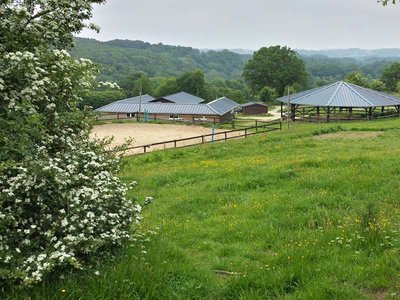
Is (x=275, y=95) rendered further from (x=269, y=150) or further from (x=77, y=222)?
(x=77, y=222)

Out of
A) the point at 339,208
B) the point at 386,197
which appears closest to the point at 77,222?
the point at 339,208

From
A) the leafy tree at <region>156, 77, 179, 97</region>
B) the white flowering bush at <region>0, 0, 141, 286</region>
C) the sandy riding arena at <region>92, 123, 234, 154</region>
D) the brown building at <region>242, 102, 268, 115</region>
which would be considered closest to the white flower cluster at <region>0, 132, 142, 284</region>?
the white flowering bush at <region>0, 0, 141, 286</region>

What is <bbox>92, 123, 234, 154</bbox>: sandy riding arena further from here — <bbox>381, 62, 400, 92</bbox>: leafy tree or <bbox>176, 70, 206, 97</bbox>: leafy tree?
<bbox>381, 62, 400, 92</bbox>: leafy tree

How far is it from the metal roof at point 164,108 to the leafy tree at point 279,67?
3571 centimetres

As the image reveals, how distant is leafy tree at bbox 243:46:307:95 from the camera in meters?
91.7

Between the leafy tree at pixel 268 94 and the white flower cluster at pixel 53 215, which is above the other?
the leafy tree at pixel 268 94

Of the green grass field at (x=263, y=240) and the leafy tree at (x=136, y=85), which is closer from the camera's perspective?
the green grass field at (x=263, y=240)

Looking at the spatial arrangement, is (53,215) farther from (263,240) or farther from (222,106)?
(222,106)

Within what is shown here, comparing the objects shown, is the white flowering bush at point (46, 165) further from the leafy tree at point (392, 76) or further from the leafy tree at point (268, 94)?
the leafy tree at point (392, 76)

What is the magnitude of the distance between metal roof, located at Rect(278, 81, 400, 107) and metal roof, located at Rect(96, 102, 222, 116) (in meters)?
15.1

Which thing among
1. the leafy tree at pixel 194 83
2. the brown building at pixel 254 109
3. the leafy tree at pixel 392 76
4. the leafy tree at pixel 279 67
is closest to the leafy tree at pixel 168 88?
the leafy tree at pixel 194 83

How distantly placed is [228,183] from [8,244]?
333 inches

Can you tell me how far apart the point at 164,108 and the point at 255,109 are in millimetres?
20248

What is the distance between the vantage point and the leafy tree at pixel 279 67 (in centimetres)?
9169
